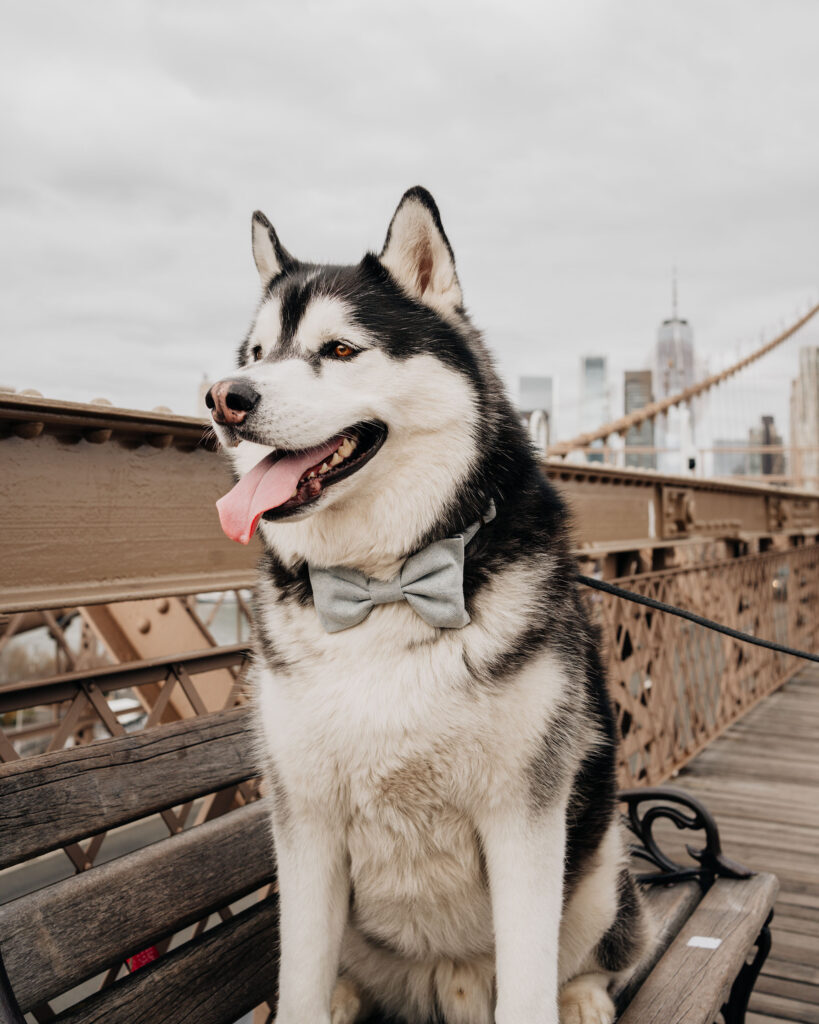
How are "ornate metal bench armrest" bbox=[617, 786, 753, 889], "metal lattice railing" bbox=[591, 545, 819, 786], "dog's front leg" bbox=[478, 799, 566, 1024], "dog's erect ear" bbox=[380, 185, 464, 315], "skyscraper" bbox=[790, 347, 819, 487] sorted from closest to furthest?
"dog's front leg" bbox=[478, 799, 566, 1024] < "dog's erect ear" bbox=[380, 185, 464, 315] < "ornate metal bench armrest" bbox=[617, 786, 753, 889] < "metal lattice railing" bbox=[591, 545, 819, 786] < "skyscraper" bbox=[790, 347, 819, 487]

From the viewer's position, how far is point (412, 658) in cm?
112

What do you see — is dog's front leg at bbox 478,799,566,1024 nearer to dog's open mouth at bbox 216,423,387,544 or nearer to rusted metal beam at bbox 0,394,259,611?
dog's open mouth at bbox 216,423,387,544

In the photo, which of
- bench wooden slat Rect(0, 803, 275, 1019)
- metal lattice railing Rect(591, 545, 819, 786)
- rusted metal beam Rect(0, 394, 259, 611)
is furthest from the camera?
metal lattice railing Rect(591, 545, 819, 786)

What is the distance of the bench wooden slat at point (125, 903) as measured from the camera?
99cm

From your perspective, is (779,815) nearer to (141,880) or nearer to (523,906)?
(523,906)

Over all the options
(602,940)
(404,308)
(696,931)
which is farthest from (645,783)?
(404,308)

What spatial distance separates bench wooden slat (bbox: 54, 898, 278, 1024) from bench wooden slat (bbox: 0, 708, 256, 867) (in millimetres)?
207

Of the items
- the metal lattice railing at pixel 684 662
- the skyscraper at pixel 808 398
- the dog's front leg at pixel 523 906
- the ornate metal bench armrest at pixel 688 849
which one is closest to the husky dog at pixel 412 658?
the dog's front leg at pixel 523 906

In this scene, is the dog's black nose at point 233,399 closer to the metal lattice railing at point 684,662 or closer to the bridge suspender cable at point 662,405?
the metal lattice railing at point 684,662

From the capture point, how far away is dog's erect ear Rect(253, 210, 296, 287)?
1450mm

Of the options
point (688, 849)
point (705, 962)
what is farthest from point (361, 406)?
point (688, 849)

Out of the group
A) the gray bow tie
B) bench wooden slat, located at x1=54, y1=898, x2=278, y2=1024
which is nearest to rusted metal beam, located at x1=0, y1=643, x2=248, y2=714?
bench wooden slat, located at x1=54, y1=898, x2=278, y2=1024

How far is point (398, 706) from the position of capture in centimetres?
109

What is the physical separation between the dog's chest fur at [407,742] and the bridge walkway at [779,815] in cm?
154
